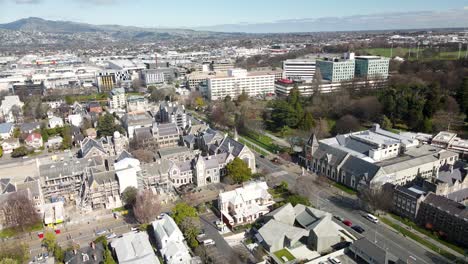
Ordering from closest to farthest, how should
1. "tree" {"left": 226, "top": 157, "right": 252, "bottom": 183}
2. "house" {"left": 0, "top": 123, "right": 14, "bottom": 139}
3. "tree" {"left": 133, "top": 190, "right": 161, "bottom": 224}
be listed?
"tree" {"left": 133, "top": 190, "right": 161, "bottom": 224}, "tree" {"left": 226, "top": 157, "right": 252, "bottom": 183}, "house" {"left": 0, "top": 123, "right": 14, "bottom": 139}

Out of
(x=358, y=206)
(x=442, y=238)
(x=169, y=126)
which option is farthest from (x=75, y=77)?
(x=442, y=238)

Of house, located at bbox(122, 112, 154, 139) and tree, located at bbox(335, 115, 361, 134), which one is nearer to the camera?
tree, located at bbox(335, 115, 361, 134)

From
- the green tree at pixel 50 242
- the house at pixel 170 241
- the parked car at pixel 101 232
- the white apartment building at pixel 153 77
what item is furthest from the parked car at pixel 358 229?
the white apartment building at pixel 153 77

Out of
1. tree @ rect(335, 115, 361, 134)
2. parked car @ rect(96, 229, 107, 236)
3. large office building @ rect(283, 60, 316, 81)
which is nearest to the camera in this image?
parked car @ rect(96, 229, 107, 236)

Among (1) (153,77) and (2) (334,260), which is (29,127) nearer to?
(1) (153,77)

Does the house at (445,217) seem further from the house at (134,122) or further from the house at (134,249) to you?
the house at (134,122)

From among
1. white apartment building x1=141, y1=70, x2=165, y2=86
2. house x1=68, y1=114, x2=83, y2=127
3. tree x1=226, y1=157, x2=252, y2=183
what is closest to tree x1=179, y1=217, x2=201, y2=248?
tree x1=226, y1=157, x2=252, y2=183

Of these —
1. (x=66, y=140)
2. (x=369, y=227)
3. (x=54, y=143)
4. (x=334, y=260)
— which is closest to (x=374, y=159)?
(x=369, y=227)

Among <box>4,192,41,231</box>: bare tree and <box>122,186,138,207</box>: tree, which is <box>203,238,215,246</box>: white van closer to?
<box>122,186,138,207</box>: tree
